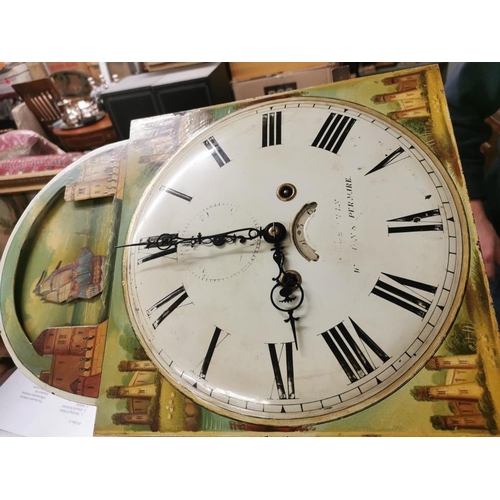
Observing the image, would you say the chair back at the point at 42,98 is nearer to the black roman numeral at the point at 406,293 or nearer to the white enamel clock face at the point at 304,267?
the white enamel clock face at the point at 304,267

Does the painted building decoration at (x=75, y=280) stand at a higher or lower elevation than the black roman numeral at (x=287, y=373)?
higher

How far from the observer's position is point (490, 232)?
100 cm

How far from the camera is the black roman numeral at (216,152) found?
2.94 feet

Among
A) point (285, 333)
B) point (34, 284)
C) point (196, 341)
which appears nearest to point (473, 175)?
point (285, 333)

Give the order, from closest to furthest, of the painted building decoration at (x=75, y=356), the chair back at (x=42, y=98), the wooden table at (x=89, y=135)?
the painted building decoration at (x=75, y=356) < the wooden table at (x=89, y=135) < the chair back at (x=42, y=98)

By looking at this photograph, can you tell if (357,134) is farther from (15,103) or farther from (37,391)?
(15,103)

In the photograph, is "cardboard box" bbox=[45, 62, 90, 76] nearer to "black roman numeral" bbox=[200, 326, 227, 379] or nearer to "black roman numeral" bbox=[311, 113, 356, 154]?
"black roman numeral" bbox=[311, 113, 356, 154]

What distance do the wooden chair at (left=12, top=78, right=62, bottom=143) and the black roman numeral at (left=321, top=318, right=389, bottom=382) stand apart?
7.96ft

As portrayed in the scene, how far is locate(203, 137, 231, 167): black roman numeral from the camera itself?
90 cm

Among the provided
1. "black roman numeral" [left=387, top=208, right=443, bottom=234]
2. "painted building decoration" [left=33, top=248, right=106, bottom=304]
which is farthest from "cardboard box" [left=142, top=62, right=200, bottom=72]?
"black roman numeral" [left=387, top=208, right=443, bottom=234]

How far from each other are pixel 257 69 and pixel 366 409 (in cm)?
167

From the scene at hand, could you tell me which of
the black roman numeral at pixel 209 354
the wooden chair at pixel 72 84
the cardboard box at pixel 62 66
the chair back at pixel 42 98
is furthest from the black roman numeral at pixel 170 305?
the cardboard box at pixel 62 66

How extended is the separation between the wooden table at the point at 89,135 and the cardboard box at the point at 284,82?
858mm

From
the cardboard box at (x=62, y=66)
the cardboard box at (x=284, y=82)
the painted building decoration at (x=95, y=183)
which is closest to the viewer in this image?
the painted building decoration at (x=95, y=183)
